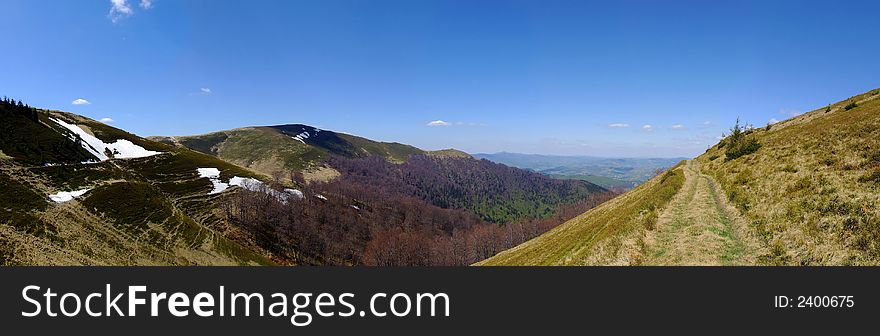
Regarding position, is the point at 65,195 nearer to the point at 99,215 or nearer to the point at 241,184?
the point at 99,215

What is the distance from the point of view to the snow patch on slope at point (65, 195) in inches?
3300

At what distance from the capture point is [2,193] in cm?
Result: 7656

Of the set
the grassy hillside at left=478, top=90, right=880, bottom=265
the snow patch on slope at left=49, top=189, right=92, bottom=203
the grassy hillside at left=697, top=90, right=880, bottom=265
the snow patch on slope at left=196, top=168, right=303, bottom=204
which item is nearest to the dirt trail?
the grassy hillside at left=478, top=90, right=880, bottom=265

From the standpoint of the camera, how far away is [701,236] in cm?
2480

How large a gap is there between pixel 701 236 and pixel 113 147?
210230 mm

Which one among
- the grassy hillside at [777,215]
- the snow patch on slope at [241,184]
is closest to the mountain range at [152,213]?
the snow patch on slope at [241,184]

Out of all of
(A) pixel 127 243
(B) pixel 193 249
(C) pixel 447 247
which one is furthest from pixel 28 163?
(C) pixel 447 247

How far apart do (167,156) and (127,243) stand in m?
106

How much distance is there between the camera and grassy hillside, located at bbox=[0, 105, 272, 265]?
66.5 metres

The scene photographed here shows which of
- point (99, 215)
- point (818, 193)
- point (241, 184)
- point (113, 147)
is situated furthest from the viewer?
point (113, 147)

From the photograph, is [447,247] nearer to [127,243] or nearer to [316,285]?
[127,243]

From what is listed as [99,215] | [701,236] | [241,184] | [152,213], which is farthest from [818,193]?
[241,184]

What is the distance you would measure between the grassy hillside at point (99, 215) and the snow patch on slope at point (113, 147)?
940cm

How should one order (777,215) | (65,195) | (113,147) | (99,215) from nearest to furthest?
(777,215) < (99,215) < (65,195) < (113,147)
